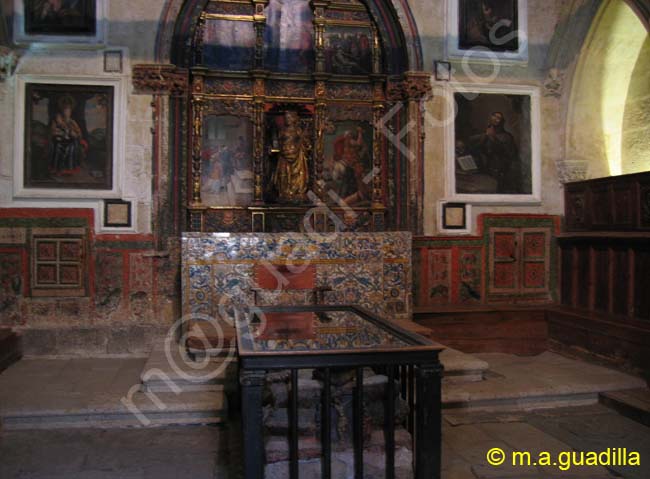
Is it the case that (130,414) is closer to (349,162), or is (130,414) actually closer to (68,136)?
(68,136)

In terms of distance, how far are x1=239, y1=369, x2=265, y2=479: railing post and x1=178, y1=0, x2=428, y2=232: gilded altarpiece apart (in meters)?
4.13

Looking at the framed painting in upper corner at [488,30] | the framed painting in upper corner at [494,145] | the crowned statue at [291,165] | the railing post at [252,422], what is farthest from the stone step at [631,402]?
the framed painting in upper corner at [488,30]

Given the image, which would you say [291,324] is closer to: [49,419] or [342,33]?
[49,419]

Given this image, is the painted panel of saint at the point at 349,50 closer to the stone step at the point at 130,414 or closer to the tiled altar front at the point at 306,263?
the tiled altar front at the point at 306,263

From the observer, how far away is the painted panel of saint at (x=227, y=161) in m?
7.04

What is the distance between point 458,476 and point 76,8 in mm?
5863

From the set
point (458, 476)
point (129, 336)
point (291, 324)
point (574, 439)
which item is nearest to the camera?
point (458, 476)

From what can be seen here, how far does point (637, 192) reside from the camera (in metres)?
5.80

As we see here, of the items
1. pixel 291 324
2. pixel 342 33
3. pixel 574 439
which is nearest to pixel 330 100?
pixel 342 33

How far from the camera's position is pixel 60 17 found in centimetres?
645

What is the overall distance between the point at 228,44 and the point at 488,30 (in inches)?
120

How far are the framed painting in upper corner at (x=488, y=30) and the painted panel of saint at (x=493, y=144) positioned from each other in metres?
0.50

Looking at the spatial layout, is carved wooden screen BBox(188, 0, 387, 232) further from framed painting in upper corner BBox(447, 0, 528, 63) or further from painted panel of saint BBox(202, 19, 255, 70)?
framed painting in upper corner BBox(447, 0, 528, 63)

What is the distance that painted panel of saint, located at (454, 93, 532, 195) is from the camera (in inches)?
280
